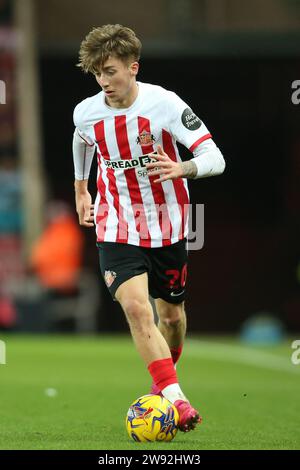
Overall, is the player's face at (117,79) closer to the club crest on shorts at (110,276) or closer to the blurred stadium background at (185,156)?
the club crest on shorts at (110,276)

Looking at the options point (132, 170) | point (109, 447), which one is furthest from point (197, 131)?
point (109, 447)

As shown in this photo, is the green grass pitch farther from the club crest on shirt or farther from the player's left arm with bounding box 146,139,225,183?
the club crest on shirt

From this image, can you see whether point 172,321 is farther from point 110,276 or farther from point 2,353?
point 2,353

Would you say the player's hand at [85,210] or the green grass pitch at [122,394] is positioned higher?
the player's hand at [85,210]

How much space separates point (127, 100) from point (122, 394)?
9.83ft

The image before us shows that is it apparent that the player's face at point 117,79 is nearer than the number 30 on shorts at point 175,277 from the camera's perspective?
Yes

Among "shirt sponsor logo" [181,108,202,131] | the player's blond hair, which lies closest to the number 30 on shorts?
"shirt sponsor logo" [181,108,202,131]

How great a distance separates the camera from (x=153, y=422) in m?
6.79

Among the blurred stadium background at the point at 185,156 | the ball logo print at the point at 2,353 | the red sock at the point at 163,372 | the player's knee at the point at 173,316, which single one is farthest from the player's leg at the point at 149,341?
the blurred stadium background at the point at 185,156

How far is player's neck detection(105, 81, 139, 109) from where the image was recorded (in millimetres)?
7285

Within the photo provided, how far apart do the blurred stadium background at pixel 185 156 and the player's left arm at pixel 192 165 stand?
1000 cm

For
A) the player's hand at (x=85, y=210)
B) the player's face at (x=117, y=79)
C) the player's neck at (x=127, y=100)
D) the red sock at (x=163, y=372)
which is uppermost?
the player's face at (x=117, y=79)

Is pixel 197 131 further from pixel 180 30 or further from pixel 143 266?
pixel 180 30

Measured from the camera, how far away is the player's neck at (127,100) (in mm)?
7285
